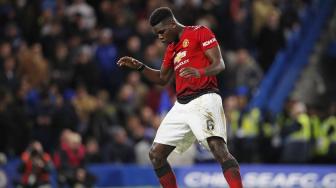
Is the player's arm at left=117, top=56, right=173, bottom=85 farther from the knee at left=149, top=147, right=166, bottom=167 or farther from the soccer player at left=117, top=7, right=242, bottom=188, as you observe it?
the knee at left=149, top=147, right=166, bottom=167

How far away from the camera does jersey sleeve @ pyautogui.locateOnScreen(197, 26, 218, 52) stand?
35.4ft

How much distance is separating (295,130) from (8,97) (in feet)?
Answer: 18.7

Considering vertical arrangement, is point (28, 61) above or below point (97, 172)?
above

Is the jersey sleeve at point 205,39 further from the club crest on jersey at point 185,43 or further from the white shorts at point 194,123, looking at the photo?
the white shorts at point 194,123

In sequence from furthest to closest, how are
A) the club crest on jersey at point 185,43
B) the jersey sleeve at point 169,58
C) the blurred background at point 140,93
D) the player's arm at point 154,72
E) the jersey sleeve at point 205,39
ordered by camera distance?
the blurred background at point 140,93 → the player's arm at point 154,72 → the jersey sleeve at point 169,58 → the club crest on jersey at point 185,43 → the jersey sleeve at point 205,39

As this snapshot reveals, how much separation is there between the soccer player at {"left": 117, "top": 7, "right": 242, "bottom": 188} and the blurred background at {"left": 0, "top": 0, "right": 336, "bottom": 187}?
702 centimetres

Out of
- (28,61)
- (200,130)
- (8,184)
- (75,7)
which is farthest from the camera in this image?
(75,7)

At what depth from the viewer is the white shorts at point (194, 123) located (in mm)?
10852

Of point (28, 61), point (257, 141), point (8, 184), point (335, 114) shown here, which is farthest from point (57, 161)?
point (335, 114)

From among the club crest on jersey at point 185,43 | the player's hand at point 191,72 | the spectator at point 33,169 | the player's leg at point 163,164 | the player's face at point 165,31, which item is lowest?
the spectator at point 33,169

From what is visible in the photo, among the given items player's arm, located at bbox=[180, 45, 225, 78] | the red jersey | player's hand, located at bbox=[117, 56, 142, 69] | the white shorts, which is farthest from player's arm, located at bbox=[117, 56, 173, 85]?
player's arm, located at bbox=[180, 45, 225, 78]

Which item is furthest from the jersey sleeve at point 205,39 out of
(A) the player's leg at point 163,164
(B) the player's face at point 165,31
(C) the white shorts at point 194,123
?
(A) the player's leg at point 163,164

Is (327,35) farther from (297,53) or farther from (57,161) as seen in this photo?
(57,161)

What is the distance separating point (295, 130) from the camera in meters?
19.7
